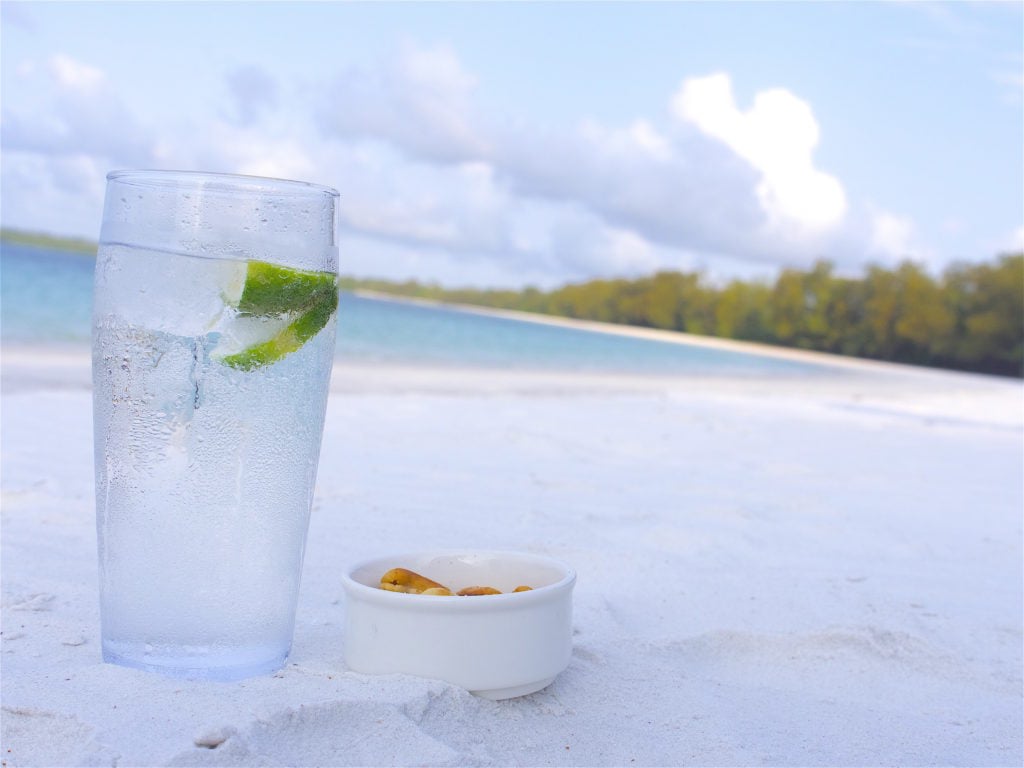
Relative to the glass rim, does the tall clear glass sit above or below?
below

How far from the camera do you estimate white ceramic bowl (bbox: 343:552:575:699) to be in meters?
1.50

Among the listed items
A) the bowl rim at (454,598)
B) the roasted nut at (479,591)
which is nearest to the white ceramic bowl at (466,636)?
the bowl rim at (454,598)

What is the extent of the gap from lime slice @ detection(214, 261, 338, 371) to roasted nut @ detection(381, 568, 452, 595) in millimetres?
418

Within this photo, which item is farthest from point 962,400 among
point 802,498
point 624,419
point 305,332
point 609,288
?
point 609,288

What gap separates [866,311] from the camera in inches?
1729

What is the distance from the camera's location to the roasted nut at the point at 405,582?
1639 millimetres

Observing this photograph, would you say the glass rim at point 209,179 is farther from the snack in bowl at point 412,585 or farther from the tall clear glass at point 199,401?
the snack in bowl at point 412,585

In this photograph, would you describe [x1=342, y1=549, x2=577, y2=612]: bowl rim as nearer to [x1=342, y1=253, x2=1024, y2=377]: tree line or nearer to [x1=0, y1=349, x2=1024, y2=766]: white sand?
[x1=0, y1=349, x2=1024, y2=766]: white sand

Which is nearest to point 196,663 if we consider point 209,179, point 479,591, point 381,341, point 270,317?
point 479,591

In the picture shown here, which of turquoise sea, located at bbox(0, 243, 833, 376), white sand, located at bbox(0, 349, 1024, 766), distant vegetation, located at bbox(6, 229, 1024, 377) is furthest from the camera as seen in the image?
distant vegetation, located at bbox(6, 229, 1024, 377)

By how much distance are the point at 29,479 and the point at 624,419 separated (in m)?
4.19

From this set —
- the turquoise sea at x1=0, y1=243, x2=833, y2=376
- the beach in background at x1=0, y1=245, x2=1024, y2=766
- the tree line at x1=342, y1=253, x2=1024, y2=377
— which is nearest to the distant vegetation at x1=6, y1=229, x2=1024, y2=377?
the tree line at x1=342, y1=253, x2=1024, y2=377

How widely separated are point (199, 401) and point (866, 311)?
150 feet

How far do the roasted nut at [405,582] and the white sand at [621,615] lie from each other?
0.16 meters
